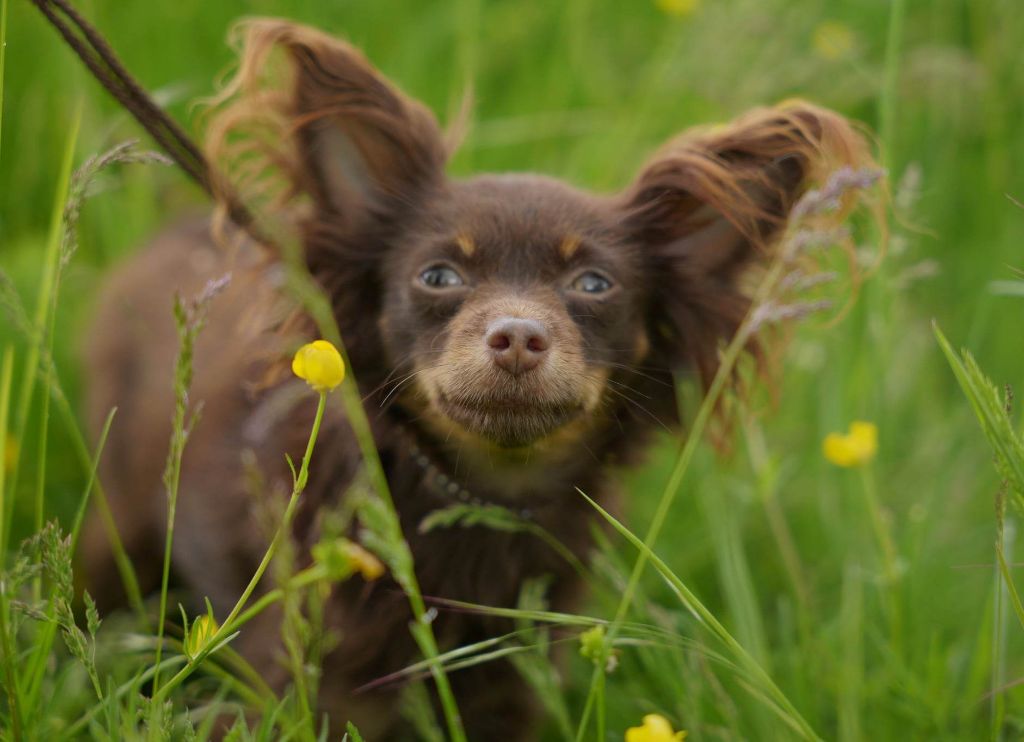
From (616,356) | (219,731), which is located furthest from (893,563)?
(219,731)

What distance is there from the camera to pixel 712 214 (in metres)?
2.43

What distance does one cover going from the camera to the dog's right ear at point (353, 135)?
221cm

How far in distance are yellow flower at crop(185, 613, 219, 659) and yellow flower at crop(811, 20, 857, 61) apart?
228 cm

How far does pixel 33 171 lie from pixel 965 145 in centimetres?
355

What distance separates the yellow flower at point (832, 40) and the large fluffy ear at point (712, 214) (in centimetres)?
76

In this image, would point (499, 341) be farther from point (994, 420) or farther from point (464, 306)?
point (994, 420)

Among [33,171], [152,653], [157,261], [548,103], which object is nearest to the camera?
[152,653]

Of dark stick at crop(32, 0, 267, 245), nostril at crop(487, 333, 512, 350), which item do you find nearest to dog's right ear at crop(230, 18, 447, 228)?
dark stick at crop(32, 0, 267, 245)

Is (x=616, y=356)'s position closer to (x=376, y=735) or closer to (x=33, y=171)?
(x=376, y=735)

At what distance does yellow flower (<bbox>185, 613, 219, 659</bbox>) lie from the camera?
4.48ft

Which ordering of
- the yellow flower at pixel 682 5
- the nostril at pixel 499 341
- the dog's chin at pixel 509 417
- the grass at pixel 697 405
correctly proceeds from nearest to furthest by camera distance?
the grass at pixel 697 405 < the nostril at pixel 499 341 < the dog's chin at pixel 509 417 < the yellow flower at pixel 682 5

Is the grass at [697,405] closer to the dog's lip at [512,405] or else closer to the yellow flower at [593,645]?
the yellow flower at [593,645]

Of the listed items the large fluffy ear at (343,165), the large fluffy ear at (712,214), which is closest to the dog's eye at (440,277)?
the large fluffy ear at (343,165)

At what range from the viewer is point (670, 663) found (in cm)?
220
